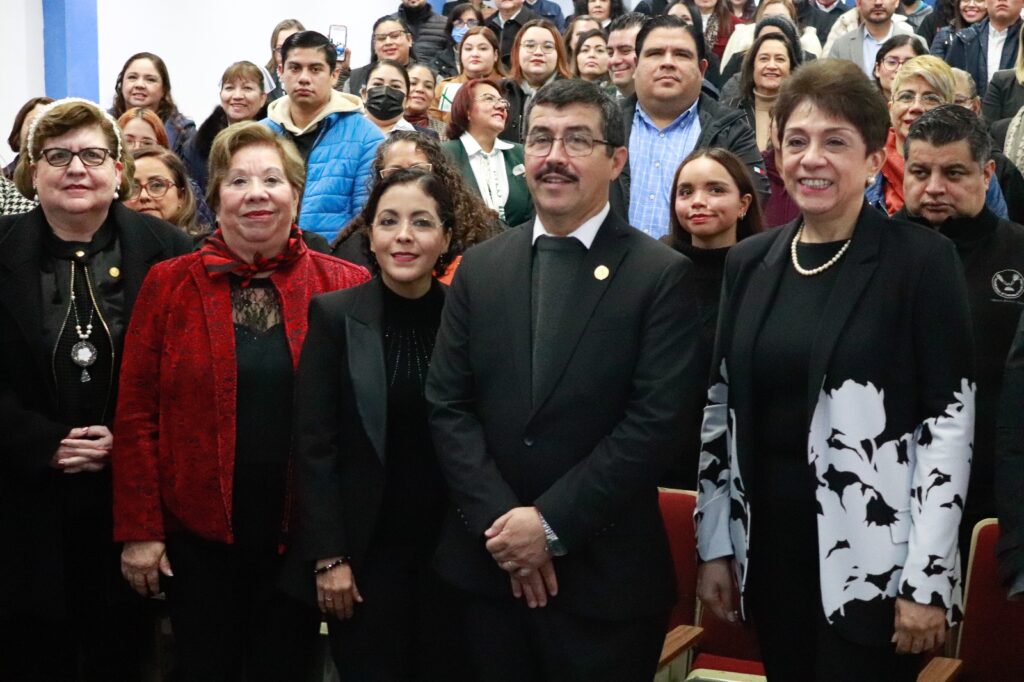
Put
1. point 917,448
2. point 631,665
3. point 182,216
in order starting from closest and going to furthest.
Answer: point 917,448 < point 631,665 < point 182,216

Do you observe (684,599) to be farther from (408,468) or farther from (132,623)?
(132,623)

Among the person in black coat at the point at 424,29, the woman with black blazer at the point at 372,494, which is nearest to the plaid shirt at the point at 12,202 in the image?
the woman with black blazer at the point at 372,494

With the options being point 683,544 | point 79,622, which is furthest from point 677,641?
point 79,622

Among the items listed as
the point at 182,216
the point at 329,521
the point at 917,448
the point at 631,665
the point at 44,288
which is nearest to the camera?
the point at 917,448

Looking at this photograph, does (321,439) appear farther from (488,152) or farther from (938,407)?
(488,152)

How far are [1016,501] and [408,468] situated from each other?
3.99 ft

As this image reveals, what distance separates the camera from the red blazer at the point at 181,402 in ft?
9.21

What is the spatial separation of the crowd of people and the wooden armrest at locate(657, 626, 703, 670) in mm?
241

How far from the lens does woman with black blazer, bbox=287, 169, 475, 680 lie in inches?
105

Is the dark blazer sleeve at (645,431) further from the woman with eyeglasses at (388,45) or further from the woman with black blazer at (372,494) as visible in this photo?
the woman with eyeglasses at (388,45)

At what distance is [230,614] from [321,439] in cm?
50

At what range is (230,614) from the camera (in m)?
2.84

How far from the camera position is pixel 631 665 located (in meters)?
2.35

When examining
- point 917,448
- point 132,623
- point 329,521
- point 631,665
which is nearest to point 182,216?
point 132,623
